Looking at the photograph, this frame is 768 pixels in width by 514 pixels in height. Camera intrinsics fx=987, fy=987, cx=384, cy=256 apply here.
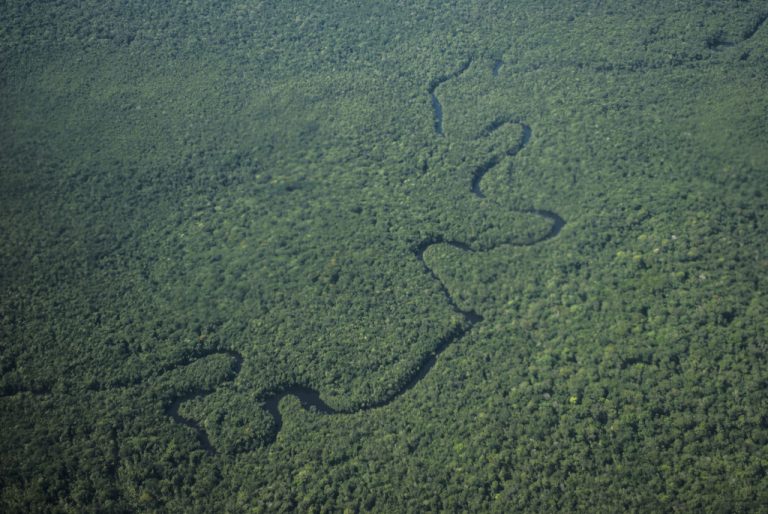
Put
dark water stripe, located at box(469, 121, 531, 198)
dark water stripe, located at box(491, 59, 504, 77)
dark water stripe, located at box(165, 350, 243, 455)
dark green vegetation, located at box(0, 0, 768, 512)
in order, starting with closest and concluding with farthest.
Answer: dark green vegetation, located at box(0, 0, 768, 512) → dark water stripe, located at box(165, 350, 243, 455) → dark water stripe, located at box(469, 121, 531, 198) → dark water stripe, located at box(491, 59, 504, 77)

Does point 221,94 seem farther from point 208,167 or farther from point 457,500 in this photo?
point 457,500

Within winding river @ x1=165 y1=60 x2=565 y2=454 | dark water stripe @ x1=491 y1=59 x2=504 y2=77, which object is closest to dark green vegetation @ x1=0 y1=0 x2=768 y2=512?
dark water stripe @ x1=491 y1=59 x2=504 y2=77

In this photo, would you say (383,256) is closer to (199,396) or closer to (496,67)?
(199,396)

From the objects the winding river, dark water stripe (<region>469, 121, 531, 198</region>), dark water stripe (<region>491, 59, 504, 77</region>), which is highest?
dark water stripe (<region>491, 59, 504, 77</region>)

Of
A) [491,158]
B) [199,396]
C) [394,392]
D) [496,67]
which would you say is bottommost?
[394,392]

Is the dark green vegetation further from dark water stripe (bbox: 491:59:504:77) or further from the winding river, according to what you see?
the winding river

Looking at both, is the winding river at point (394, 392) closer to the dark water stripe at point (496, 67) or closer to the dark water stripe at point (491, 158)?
the dark water stripe at point (491, 158)

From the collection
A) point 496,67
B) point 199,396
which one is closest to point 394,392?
point 199,396

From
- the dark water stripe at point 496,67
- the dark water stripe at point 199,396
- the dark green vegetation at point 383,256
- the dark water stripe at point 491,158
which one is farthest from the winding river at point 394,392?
the dark water stripe at point 496,67
